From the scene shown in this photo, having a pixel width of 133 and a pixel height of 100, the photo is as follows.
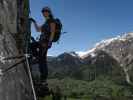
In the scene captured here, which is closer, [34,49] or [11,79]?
[11,79]

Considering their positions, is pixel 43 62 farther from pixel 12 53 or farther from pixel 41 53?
pixel 12 53

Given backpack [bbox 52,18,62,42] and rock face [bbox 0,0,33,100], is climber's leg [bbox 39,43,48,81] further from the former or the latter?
rock face [bbox 0,0,33,100]

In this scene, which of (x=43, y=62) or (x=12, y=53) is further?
(x=43, y=62)

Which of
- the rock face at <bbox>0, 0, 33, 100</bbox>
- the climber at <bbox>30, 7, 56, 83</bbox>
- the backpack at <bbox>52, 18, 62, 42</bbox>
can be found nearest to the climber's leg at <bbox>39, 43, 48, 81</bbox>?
the climber at <bbox>30, 7, 56, 83</bbox>

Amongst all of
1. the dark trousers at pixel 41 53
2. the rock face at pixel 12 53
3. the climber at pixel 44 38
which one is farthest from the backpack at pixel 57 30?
the rock face at pixel 12 53

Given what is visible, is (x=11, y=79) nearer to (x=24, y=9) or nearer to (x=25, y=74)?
(x=25, y=74)

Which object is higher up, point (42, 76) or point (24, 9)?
point (24, 9)

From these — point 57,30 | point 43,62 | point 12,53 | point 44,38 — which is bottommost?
point 43,62

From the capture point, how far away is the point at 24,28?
20.0 feet

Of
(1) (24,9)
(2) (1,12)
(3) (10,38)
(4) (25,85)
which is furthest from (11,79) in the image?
(1) (24,9)

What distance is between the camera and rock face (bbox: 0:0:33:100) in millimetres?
5184

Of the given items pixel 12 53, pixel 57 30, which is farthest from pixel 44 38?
pixel 12 53

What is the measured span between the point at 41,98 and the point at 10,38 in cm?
288

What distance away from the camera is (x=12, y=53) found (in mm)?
5457
